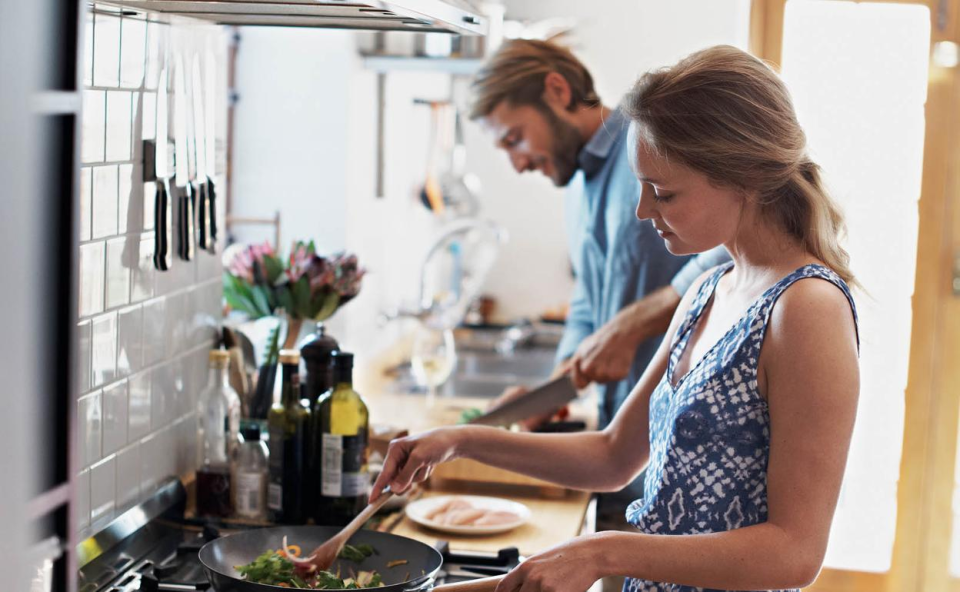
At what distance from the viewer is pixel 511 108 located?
2514 millimetres

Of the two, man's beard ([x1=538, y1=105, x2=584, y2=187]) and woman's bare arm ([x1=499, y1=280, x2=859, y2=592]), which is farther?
man's beard ([x1=538, y1=105, x2=584, y2=187])

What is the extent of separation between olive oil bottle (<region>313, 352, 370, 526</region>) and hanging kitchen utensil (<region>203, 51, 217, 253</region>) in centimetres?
37

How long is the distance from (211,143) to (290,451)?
1.84 ft

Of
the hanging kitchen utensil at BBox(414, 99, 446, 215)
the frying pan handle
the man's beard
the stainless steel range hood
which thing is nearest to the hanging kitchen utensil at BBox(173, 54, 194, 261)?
the stainless steel range hood

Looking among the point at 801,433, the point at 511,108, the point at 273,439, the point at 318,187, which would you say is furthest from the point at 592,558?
the point at 318,187

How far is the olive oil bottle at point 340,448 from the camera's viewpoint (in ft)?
5.78

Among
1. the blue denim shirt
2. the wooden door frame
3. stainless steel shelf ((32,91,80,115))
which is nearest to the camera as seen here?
stainless steel shelf ((32,91,80,115))

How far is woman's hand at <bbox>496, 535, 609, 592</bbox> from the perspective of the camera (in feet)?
3.79

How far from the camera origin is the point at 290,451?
179 centimetres

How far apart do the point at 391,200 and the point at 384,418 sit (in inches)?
47.5

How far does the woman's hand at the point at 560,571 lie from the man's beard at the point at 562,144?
4.90 ft

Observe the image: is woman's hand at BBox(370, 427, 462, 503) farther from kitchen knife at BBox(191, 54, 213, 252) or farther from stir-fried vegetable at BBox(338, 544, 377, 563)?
kitchen knife at BBox(191, 54, 213, 252)

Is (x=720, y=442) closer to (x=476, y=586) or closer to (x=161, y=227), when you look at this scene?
(x=476, y=586)

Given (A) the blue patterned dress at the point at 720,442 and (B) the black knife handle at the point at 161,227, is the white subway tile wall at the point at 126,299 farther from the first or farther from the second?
(A) the blue patterned dress at the point at 720,442
